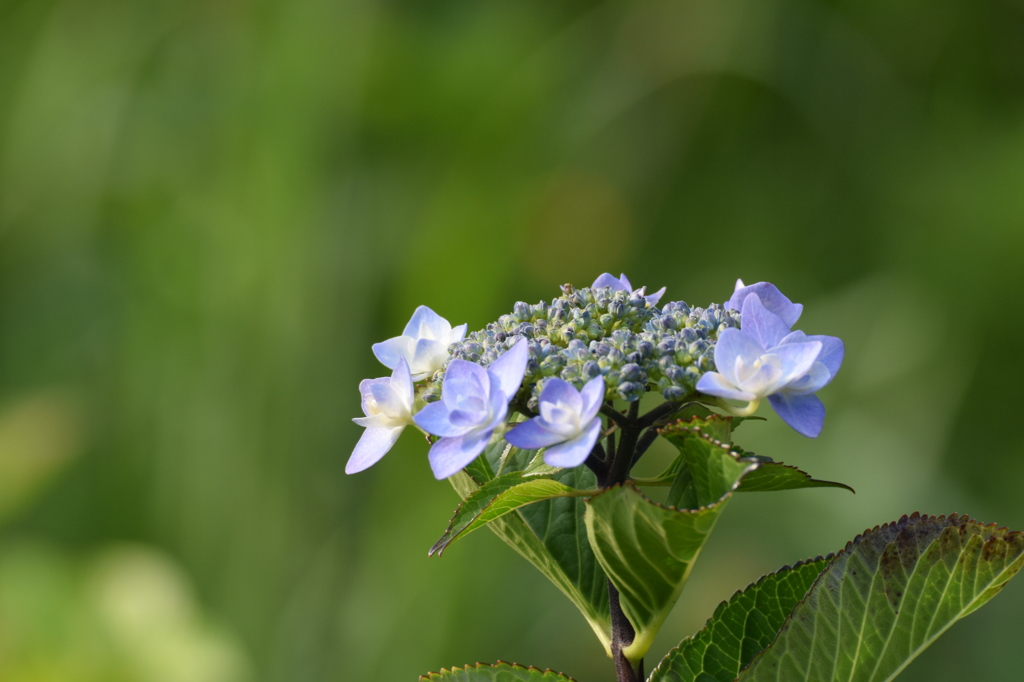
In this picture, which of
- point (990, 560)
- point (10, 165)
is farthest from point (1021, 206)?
point (10, 165)

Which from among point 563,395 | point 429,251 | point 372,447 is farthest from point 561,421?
point 429,251

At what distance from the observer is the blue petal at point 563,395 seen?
341 millimetres

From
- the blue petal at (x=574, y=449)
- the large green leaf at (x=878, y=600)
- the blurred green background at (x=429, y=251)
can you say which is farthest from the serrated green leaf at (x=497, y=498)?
the blurred green background at (x=429, y=251)

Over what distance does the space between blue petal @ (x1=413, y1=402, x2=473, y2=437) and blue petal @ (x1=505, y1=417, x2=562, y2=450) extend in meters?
0.02

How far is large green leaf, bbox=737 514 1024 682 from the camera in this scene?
37 cm

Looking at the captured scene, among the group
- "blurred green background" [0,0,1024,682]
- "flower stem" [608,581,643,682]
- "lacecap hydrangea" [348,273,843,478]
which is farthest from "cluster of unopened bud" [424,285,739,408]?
"blurred green background" [0,0,1024,682]

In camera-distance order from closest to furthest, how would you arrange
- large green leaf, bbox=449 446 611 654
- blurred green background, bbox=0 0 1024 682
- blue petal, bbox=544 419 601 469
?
blue petal, bbox=544 419 601 469
large green leaf, bbox=449 446 611 654
blurred green background, bbox=0 0 1024 682

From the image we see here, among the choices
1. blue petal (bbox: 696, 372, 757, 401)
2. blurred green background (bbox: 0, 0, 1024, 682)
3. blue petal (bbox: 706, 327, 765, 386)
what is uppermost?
blue petal (bbox: 706, 327, 765, 386)

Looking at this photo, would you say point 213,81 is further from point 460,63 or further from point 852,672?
point 852,672

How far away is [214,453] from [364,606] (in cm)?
43

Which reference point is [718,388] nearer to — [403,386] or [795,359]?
[795,359]

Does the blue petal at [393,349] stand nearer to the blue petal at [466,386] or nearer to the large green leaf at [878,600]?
the blue petal at [466,386]

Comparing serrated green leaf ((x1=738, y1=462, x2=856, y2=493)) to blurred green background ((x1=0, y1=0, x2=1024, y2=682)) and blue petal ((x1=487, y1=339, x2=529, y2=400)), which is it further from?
blurred green background ((x1=0, y1=0, x2=1024, y2=682))

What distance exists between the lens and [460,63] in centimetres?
158
